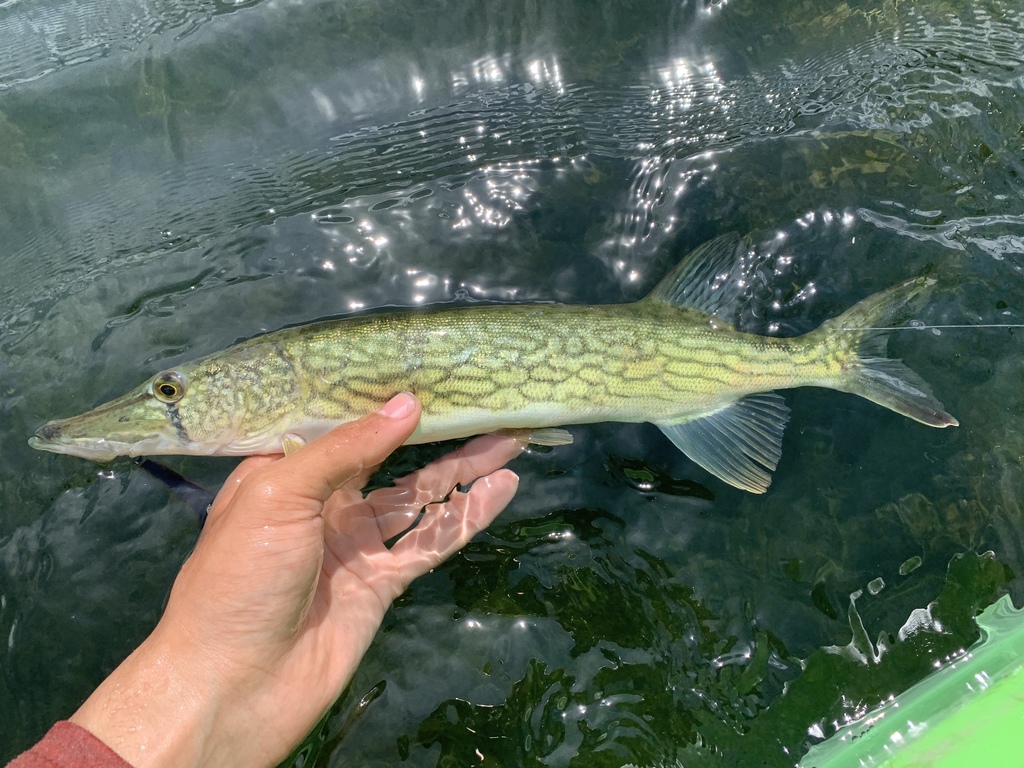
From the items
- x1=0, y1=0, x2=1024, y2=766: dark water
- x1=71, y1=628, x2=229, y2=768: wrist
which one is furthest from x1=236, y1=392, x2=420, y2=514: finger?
x1=0, y1=0, x2=1024, y2=766: dark water

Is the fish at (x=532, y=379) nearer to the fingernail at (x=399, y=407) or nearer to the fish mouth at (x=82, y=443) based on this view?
the fish mouth at (x=82, y=443)

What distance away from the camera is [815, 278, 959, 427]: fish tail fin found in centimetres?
340

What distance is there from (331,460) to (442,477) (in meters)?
0.94

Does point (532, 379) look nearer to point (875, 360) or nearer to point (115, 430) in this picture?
point (875, 360)

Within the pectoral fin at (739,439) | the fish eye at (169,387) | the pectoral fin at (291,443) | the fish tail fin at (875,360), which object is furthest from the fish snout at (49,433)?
the fish tail fin at (875,360)

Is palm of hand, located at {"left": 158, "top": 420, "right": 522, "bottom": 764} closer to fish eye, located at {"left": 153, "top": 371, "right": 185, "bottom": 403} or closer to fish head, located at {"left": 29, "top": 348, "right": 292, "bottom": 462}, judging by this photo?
fish head, located at {"left": 29, "top": 348, "right": 292, "bottom": 462}

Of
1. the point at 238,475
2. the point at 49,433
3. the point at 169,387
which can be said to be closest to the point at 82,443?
the point at 49,433

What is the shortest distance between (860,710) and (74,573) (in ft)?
13.5

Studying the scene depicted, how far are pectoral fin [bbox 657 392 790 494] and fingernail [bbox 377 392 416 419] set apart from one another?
1.33 m

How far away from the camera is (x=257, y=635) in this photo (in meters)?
2.77

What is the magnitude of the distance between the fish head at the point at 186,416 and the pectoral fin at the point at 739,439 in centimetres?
202

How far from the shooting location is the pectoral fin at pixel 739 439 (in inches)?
139

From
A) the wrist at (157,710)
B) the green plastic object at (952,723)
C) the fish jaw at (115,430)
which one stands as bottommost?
the green plastic object at (952,723)

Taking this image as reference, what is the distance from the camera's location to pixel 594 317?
134 inches
